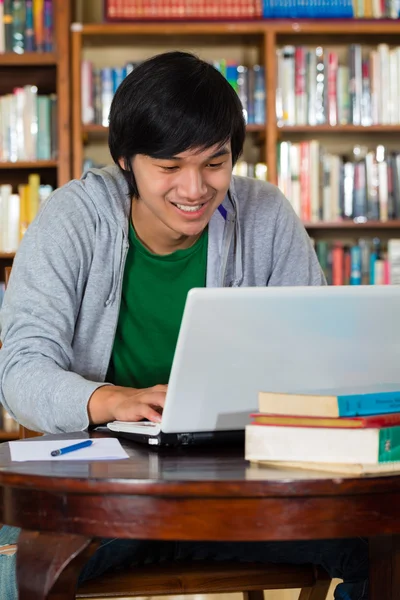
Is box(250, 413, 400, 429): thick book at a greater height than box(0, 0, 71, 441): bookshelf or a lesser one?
lesser

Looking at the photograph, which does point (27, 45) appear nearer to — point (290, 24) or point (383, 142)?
point (290, 24)

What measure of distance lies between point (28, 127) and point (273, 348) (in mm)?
2570

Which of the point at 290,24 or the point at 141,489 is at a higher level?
the point at 290,24

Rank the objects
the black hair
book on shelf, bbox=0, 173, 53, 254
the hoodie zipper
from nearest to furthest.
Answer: the black hair, the hoodie zipper, book on shelf, bbox=0, 173, 53, 254

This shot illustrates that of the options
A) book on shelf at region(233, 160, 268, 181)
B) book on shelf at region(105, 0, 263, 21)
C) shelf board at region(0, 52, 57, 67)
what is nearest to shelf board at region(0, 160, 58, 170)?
shelf board at region(0, 52, 57, 67)

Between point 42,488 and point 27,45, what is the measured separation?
108 inches

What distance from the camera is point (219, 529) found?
3.07 feet

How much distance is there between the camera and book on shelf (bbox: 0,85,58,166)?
136 inches

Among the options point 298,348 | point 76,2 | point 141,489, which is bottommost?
point 141,489

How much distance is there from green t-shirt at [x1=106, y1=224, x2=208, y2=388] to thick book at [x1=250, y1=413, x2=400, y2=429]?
0.68 meters

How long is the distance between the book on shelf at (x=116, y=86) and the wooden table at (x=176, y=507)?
2589 millimetres

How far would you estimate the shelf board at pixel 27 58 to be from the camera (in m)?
3.40

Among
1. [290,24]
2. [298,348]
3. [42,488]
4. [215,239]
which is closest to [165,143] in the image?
[215,239]

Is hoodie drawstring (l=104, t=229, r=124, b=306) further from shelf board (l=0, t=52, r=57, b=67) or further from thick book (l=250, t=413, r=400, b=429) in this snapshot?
shelf board (l=0, t=52, r=57, b=67)
